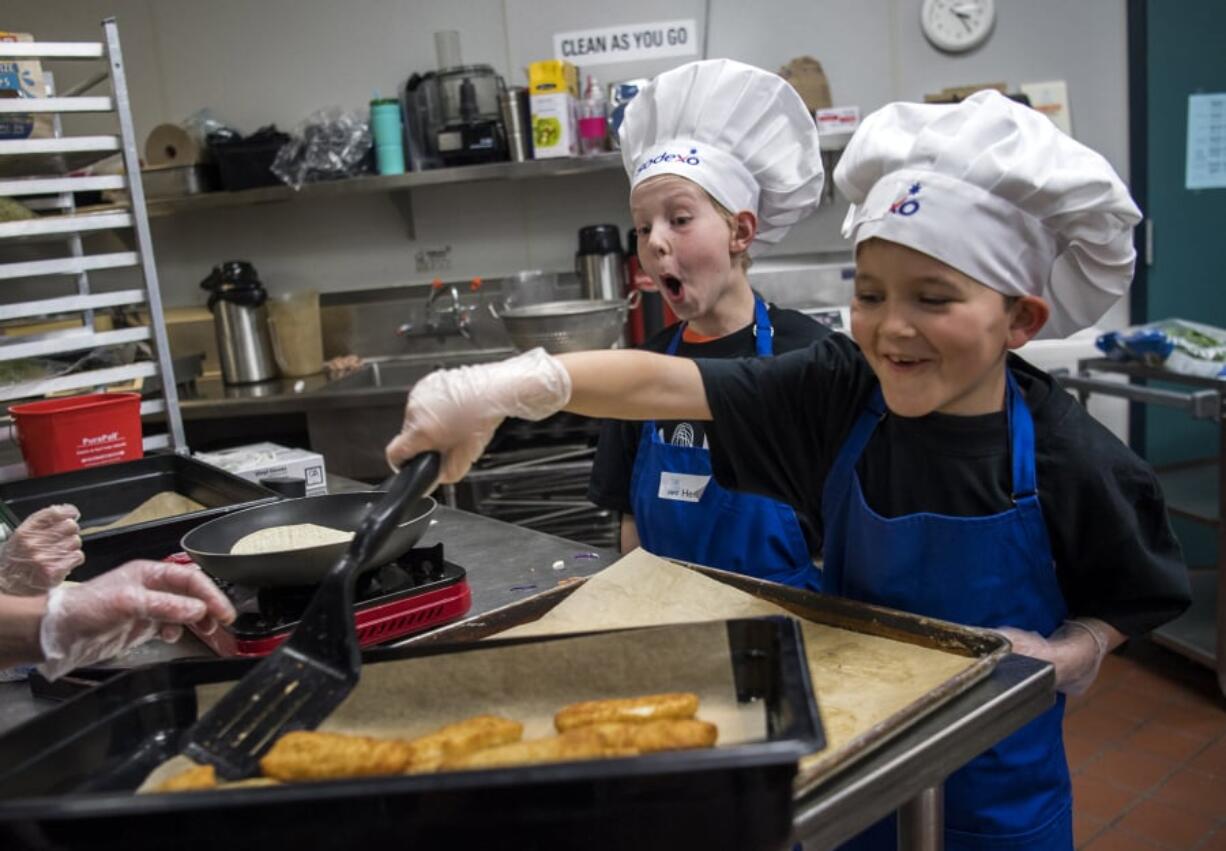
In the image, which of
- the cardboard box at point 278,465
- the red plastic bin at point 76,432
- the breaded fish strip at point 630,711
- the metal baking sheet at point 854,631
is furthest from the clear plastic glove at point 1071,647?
the red plastic bin at point 76,432

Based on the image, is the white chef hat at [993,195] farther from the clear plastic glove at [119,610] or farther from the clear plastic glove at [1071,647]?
the clear plastic glove at [119,610]

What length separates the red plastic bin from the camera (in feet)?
7.02

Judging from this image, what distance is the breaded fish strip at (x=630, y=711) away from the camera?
981 mm

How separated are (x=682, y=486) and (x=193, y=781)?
3.51 feet

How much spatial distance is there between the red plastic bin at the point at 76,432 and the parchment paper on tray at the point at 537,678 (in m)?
1.34

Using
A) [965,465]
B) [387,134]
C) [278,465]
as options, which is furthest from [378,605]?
[387,134]

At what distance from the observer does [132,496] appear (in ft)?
6.89

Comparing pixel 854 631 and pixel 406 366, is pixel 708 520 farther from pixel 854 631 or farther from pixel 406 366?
pixel 406 366

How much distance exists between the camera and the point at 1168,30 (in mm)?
3859

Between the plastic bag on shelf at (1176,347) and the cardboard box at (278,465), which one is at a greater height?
the cardboard box at (278,465)

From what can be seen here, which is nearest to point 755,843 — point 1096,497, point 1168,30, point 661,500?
point 1096,497

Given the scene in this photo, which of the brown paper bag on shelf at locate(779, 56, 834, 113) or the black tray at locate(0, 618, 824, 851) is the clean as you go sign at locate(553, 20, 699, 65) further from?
the black tray at locate(0, 618, 824, 851)

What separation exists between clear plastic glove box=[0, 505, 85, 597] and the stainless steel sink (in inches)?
106

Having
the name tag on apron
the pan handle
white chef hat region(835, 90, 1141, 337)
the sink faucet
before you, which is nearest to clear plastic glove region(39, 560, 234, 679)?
the pan handle
